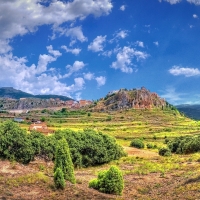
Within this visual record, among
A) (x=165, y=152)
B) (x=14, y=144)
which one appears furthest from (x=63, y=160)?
(x=165, y=152)

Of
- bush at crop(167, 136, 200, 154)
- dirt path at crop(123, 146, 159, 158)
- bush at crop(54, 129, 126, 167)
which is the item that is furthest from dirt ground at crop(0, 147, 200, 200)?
bush at crop(167, 136, 200, 154)

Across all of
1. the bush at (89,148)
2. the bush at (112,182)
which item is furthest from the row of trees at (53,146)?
the bush at (112,182)

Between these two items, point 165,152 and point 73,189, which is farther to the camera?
point 165,152

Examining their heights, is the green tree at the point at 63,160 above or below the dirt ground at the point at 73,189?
above

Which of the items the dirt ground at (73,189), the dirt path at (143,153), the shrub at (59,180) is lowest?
the dirt path at (143,153)

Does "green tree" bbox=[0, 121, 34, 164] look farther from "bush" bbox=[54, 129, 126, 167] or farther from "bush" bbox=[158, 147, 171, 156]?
"bush" bbox=[158, 147, 171, 156]

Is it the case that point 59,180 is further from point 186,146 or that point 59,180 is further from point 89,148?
point 186,146

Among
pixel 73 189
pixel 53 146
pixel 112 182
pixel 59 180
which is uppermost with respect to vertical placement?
pixel 53 146

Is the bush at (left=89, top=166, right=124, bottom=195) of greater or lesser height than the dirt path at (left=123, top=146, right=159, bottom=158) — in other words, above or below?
above

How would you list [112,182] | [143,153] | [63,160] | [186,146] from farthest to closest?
[143,153] < [186,146] < [63,160] < [112,182]

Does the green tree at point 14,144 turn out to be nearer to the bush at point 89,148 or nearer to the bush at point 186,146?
the bush at point 89,148

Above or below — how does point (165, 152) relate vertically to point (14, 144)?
below

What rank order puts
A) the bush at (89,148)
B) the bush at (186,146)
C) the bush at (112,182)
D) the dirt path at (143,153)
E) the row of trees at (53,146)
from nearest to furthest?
the bush at (112,182) < the row of trees at (53,146) < the bush at (89,148) < the dirt path at (143,153) < the bush at (186,146)

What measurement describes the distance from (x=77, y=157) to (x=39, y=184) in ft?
72.3
